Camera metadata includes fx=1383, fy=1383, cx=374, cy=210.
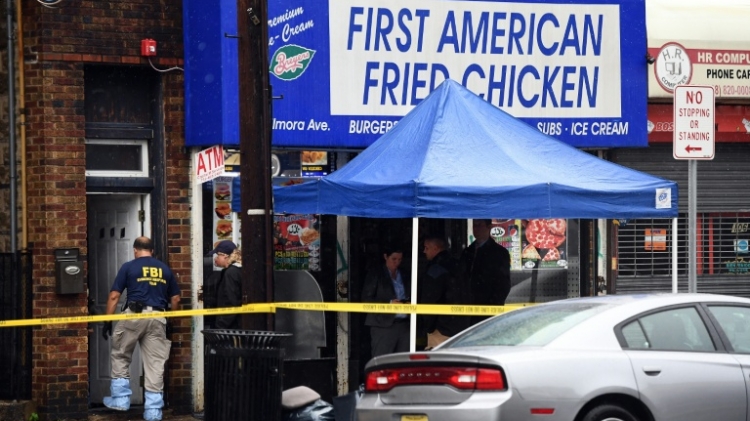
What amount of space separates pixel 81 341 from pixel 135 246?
113 cm

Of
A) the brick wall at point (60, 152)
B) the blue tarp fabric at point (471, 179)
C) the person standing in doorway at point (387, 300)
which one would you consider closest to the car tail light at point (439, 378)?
the blue tarp fabric at point (471, 179)

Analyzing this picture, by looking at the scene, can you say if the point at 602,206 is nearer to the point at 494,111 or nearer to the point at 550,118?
the point at 494,111

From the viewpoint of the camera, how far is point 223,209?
1500 cm

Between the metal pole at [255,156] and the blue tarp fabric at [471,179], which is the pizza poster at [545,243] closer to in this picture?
the blue tarp fabric at [471,179]

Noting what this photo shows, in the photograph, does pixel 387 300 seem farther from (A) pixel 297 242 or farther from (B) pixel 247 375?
(B) pixel 247 375

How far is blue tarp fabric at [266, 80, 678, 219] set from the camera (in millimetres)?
12211

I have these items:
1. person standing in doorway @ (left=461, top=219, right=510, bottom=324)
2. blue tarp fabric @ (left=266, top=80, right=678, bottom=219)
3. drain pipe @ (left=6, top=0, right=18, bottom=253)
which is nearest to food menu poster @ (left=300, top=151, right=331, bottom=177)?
blue tarp fabric @ (left=266, top=80, right=678, bottom=219)

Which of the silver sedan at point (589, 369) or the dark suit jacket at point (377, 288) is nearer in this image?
the silver sedan at point (589, 369)

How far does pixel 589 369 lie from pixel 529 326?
785mm

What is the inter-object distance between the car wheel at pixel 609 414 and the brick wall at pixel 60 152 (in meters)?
6.74

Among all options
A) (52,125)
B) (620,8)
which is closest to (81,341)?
(52,125)

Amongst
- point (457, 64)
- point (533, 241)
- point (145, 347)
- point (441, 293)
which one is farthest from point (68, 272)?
point (533, 241)

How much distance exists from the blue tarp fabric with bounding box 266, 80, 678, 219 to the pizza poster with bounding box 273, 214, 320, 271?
5.61ft

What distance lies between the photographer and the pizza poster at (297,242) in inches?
602
